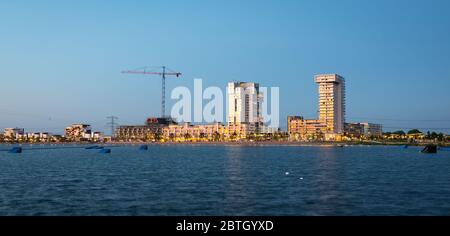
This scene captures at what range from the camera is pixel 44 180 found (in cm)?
6066

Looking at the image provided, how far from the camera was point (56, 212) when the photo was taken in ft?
112

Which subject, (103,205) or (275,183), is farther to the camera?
(275,183)

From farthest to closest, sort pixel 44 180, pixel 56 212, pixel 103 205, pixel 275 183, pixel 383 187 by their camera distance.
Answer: pixel 44 180 < pixel 275 183 < pixel 383 187 < pixel 103 205 < pixel 56 212

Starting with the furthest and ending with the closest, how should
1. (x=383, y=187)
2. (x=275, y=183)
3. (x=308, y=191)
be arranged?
(x=275, y=183)
(x=383, y=187)
(x=308, y=191)

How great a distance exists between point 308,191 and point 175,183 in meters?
16.5
